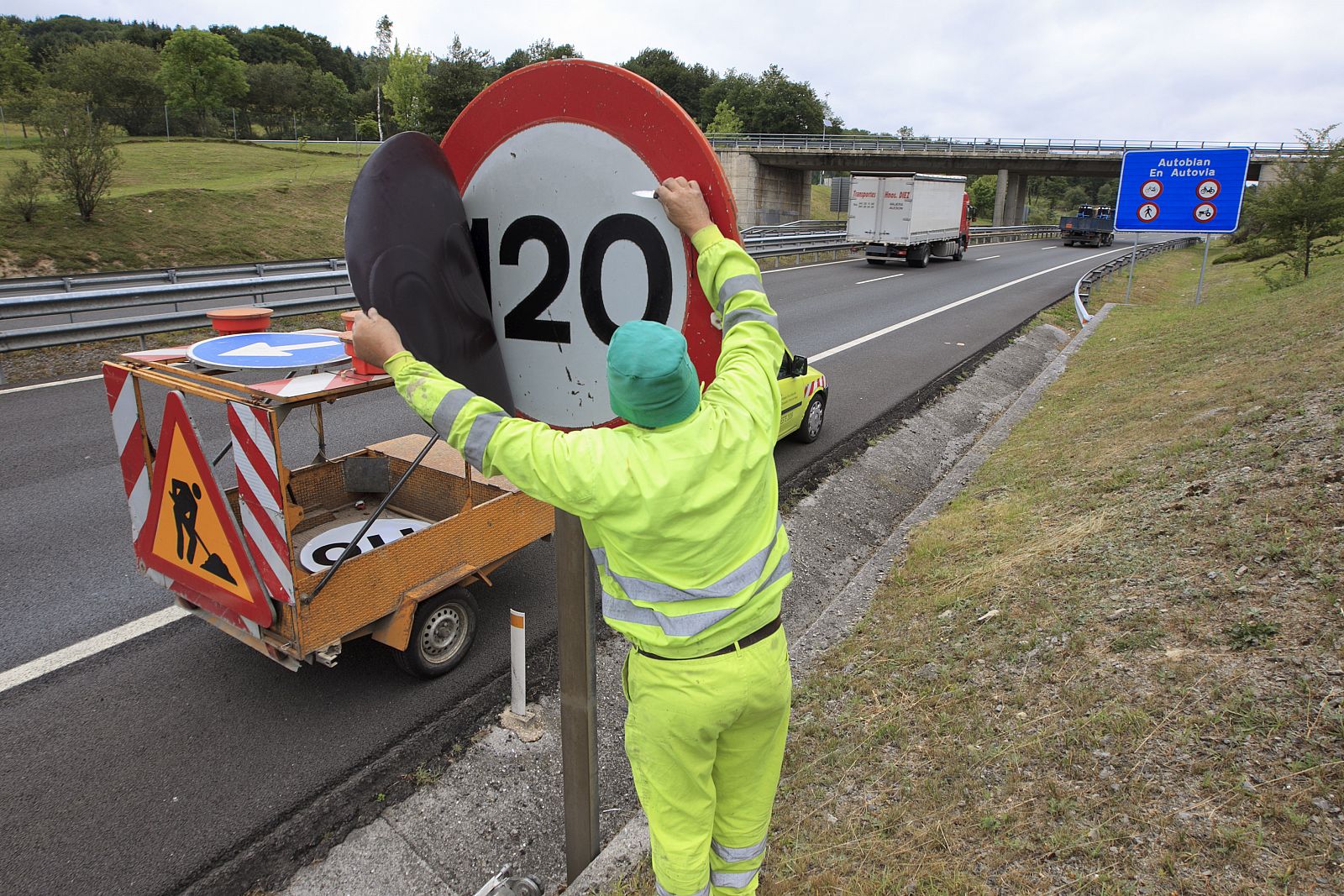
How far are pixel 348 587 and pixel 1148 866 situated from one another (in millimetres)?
3531

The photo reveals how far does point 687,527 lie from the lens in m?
2.02

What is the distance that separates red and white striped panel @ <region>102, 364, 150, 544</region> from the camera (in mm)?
4000

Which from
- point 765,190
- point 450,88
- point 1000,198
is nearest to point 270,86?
point 450,88

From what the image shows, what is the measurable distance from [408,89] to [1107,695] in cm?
4811

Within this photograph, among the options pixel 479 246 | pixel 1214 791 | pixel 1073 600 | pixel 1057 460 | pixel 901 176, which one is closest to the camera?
pixel 479 246

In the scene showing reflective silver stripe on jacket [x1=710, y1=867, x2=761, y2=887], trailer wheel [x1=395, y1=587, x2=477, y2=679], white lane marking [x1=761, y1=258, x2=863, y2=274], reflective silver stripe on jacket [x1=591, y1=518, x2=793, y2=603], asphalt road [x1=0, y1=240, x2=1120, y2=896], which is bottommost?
asphalt road [x1=0, y1=240, x2=1120, y2=896]

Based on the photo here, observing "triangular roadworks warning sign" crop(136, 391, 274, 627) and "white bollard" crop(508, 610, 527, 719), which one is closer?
"triangular roadworks warning sign" crop(136, 391, 274, 627)

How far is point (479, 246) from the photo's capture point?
2.12m

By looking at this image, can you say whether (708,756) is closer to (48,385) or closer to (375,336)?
(375,336)

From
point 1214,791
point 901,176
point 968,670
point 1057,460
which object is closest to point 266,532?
point 968,670

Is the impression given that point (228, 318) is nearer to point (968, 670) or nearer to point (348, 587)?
point (348, 587)

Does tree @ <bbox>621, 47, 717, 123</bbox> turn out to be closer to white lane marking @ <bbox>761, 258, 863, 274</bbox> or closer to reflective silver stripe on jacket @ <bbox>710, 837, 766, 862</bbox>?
white lane marking @ <bbox>761, 258, 863, 274</bbox>

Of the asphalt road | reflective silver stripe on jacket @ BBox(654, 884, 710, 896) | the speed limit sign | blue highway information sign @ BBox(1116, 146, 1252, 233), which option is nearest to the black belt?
the speed limit sign

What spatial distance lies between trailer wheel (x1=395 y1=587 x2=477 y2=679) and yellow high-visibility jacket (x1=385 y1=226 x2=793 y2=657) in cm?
258
